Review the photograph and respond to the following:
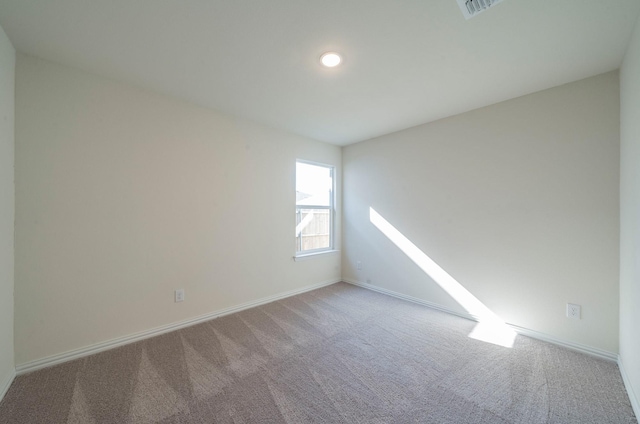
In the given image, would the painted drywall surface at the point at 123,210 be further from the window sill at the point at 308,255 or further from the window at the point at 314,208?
the window at the point at 314,208

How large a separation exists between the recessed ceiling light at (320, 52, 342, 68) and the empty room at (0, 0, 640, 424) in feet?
0.10

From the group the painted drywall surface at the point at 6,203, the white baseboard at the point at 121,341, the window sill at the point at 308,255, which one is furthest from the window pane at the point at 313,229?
the painted drywall surface at the point at 6,203

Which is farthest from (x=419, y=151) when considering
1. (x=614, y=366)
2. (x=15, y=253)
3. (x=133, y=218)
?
(x=15, y=253)

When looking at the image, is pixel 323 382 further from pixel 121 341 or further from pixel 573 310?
pixel 573 310

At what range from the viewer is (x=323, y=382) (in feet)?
5.76

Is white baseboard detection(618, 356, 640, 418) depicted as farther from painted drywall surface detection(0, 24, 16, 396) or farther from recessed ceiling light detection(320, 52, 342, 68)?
painted drywall surface detection(0, 24, 16, 396)

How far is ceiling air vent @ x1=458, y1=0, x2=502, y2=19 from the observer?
1.37 m

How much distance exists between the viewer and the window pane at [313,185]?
12.5ft

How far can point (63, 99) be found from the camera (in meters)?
1.98

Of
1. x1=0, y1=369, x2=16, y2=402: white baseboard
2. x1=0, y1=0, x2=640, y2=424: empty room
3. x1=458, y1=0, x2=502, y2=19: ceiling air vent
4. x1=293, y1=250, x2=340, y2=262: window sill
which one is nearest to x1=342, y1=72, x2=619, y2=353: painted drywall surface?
x1=0, y1=0, x2=640, y2=424: empty room

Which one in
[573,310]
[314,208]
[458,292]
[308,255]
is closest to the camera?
[573,310]

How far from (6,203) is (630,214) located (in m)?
4.39

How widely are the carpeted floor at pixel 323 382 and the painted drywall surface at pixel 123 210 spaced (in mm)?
365

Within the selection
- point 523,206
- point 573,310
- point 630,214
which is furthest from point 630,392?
point 523,206
